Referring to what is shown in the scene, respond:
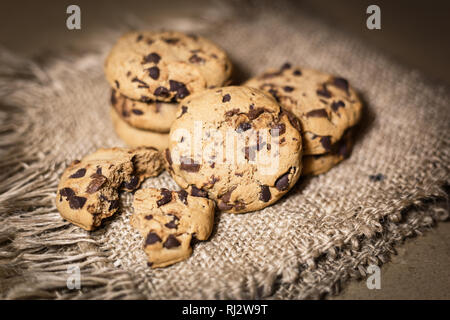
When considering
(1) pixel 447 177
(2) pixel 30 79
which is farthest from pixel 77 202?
(1) pixel 447 177

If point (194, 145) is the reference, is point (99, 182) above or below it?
below

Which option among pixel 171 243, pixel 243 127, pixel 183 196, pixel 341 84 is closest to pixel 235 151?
pixel 243 127

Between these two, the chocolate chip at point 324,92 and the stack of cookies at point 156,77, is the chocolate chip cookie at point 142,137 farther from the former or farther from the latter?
the chocolate chip at point 324,92

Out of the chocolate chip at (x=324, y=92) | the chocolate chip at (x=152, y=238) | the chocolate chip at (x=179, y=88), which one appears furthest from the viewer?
the chocolate chip at (x=324, y=92)

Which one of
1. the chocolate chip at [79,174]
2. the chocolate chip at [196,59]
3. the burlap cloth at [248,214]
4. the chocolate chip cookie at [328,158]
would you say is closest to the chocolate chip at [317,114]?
the chocolate chip cookie at [328,158]

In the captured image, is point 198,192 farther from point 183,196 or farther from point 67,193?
point 67,193

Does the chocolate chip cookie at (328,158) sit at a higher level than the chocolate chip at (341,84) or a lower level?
lower
